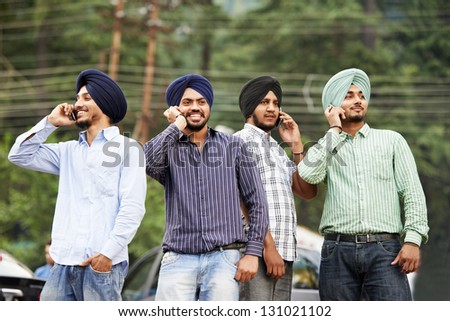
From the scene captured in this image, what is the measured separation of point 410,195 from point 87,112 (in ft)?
6.35

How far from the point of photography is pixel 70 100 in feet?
119

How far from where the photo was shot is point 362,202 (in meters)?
6.12

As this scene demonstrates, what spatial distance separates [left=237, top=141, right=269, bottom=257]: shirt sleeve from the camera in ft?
18.8

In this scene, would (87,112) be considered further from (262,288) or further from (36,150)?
(262,288)

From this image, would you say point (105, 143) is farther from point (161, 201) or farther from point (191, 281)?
point (161, 201)

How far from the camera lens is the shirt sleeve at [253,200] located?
574cm

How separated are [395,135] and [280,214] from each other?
2.80 feet

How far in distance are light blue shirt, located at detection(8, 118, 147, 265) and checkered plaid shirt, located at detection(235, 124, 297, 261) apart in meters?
0.77

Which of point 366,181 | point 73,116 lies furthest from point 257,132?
point 73,116

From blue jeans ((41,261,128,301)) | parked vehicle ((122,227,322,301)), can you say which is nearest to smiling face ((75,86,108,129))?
blue jeans ((41,261,128,301))

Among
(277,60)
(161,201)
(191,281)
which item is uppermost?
(277,60)

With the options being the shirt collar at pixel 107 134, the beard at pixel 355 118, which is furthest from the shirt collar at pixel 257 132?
the shirt collar at pixel 107 134

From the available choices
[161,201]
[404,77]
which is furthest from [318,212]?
[161,201]

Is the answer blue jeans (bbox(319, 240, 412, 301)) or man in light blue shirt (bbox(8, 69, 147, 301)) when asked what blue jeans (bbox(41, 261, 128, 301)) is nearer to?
man in light blue shirt (bbox(8, 69, 147, 301))
